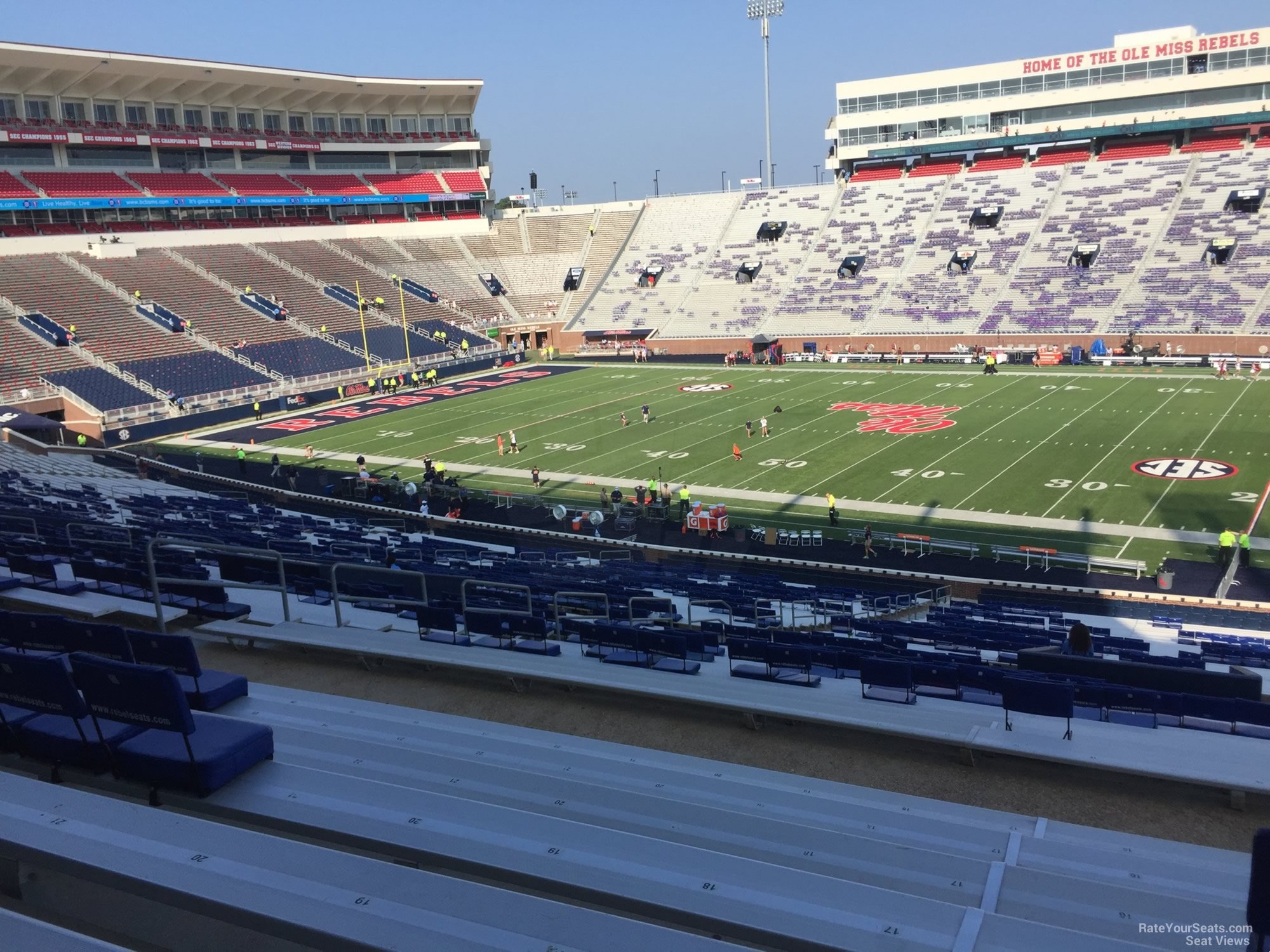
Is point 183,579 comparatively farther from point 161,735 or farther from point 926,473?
point 926,473

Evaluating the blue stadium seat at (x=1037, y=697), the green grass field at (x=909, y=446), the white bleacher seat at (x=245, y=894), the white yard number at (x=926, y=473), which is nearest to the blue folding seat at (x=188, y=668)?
the white bleacher seat at (x=245, y=894)

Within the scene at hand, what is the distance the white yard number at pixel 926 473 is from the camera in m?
30.6

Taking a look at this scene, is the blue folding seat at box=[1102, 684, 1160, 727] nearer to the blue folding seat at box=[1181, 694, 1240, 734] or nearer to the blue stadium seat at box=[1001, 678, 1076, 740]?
the blue folding seat at box=[1181, 694, 1240, 734]

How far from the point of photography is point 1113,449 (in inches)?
1272

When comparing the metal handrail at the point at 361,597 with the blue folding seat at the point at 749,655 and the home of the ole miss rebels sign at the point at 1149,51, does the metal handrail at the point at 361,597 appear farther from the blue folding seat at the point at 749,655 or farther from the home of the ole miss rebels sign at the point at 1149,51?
the home of the ole miss rebels sign at the point at 1149,51

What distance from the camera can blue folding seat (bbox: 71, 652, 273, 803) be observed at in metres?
5.05

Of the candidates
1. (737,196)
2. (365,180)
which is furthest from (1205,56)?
(365,180)

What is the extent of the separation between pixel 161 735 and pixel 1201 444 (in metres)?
33.8

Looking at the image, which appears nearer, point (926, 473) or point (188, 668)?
point (188, 668)

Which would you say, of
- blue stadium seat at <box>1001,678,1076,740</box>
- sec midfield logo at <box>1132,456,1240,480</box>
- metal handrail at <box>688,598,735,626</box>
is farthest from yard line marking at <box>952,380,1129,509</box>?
blue stadium seat at <box>1001,678,1076,740</box>

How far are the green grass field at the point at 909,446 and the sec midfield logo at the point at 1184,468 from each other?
0.32 ft

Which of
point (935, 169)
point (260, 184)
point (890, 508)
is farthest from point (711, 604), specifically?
point (260, 184)

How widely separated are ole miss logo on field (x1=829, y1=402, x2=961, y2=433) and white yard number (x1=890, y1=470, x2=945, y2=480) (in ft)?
18.3

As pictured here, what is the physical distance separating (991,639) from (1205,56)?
199 ft
